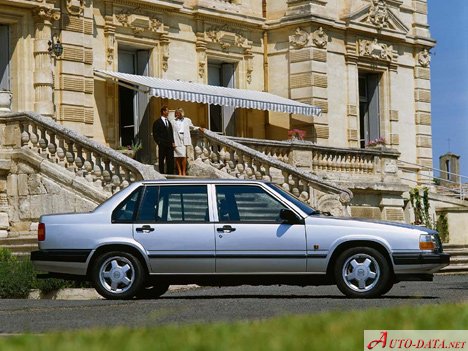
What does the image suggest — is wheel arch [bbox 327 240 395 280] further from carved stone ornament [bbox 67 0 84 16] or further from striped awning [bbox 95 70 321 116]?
carved stone ornament [bbox 67 0 84 16]

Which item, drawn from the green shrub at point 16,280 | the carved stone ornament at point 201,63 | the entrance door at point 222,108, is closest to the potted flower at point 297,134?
the entrance door at point 222,108

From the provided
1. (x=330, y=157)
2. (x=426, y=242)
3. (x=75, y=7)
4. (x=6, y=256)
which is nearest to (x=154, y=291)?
(x=426, y=242)

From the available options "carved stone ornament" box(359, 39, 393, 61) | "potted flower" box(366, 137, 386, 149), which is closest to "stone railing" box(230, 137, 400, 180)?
"potted flower" box(366, 137, 386, 149)

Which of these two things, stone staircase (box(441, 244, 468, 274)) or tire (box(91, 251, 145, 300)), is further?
stone staircase (box(441, 244, 468, 274))

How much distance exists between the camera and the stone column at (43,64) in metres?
26.1

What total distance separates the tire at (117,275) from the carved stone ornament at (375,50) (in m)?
20.8

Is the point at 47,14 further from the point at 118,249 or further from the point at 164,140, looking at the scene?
the point at 118,249

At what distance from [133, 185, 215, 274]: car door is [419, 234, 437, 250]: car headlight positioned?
2441 millimetres

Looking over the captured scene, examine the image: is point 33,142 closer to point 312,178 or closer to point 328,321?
point 312,178

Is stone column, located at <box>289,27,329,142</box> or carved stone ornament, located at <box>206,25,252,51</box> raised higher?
carved stone ornament, located at <box>206,25,252,51</box>

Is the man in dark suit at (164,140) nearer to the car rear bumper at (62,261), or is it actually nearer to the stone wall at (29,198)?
the stone wall at (29,198)

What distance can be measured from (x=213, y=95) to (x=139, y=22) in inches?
98.0

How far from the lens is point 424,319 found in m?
9.29

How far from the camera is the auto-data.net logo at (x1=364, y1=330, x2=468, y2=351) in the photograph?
7328 mm
